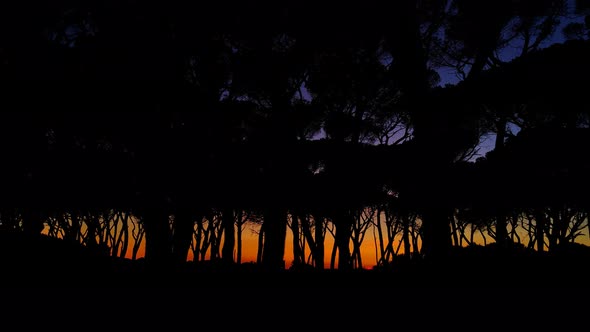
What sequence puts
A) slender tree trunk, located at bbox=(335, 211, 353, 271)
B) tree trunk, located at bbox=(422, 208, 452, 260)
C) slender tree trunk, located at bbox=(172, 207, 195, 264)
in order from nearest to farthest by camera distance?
tree trunk, located at bbox=(422, 208, 452, 260), slender tree trunk, located at bbox=(172, 207, 195, 264), slender tree trunk, located at bbox=(335, 211, 353, 271)

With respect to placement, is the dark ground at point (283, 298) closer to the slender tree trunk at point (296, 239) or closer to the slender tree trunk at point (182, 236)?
the slender tree trunk at point (182, 236)

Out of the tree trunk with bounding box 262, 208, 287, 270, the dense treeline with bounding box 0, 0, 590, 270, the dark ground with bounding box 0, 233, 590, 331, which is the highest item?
the dense treeline with bounding box 0, 0, 590, 270

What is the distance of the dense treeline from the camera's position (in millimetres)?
12727

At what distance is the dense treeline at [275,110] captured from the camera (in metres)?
12.7

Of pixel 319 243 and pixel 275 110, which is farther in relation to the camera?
pixel 319 243

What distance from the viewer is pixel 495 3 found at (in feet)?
44.2

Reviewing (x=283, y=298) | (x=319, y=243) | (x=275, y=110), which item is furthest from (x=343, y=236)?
(x=283, y=298)

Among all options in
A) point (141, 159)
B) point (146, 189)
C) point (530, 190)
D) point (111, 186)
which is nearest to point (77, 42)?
point (141, 159)

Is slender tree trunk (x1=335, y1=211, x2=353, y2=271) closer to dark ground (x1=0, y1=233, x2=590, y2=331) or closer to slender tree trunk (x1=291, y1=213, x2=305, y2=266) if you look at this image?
slender tree trunk (x1=291, y1=213, x2=305, y2=266)

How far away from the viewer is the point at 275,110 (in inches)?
599

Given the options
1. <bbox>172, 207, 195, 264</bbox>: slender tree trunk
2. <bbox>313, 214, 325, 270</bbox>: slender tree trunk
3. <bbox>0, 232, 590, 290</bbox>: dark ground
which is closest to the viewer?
<bbox>0, 232, 590, 290</bbox>: dark ground

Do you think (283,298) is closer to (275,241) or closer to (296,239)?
(275,241)

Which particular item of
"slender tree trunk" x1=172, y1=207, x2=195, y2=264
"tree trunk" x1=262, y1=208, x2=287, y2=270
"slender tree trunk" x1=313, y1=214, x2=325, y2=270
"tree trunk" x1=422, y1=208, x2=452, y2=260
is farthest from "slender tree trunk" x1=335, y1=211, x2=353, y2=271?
"tree trunk" x1=422, y1=208, x2=452, y2=260

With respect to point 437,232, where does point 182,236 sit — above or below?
above
